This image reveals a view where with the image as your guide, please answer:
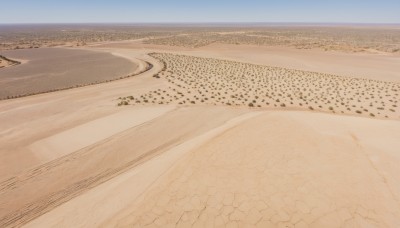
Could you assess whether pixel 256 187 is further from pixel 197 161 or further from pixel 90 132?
pixel 90 132

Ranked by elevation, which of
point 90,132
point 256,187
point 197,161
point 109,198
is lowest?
point 109,198

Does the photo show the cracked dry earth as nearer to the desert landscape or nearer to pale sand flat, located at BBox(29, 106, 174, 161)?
the desert landscape

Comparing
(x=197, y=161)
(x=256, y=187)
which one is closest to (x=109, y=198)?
(x=197, y=161)

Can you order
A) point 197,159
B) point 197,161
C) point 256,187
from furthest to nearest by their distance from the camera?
point 197,159, point 197,161, point 256,187

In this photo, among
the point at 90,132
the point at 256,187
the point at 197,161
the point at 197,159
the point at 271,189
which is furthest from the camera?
the point at 90,132

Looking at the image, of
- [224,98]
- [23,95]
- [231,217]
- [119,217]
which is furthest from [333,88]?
[23,95]

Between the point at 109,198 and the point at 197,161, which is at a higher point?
the point at 197,161

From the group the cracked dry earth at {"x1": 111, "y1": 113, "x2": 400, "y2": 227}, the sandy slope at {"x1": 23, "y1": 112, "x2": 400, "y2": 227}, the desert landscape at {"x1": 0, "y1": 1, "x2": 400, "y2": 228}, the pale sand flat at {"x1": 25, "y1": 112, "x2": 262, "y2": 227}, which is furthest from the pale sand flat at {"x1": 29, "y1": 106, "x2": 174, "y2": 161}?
the cracked dry earth at {"x1": 111, "y1": 113, "x2": 400, "y2": 227}

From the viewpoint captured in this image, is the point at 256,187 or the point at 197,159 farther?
the point at 197,159
